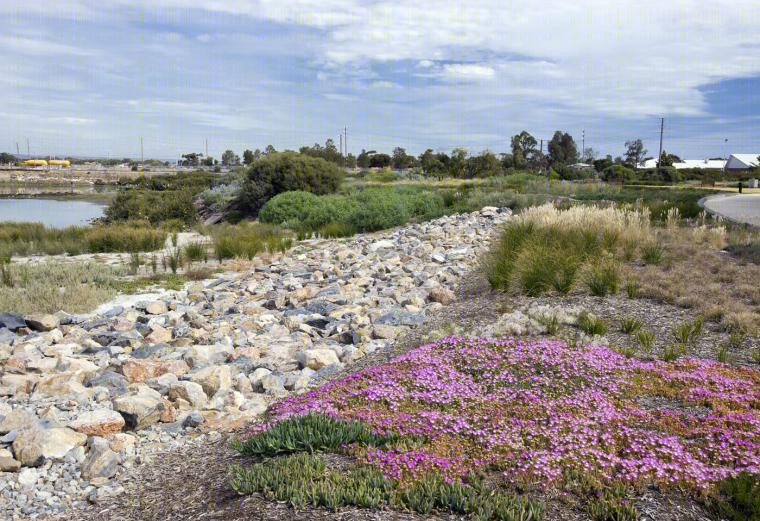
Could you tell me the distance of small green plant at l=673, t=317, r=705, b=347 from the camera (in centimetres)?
612

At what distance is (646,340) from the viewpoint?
5.93 m

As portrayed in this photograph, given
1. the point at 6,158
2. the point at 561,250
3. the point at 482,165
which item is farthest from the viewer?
the point at 6,158

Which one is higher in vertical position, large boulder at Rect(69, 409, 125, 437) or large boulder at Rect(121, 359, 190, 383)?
large boulder at Rect(69, 409, 125, 437)

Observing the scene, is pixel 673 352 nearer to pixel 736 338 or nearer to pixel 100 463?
pixel 736 338

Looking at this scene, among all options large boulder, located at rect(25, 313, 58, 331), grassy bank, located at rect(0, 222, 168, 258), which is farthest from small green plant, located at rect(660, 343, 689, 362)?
grassy bank, located at rect(0, 222, 168, 258)

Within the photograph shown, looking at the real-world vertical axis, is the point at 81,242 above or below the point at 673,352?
below

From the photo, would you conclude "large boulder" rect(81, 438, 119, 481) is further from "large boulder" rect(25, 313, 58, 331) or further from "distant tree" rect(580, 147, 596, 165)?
"distant tree" rect(580, 147, 596, 165)

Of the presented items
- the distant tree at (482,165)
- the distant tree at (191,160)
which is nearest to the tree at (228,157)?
the distant tree at (191,160)

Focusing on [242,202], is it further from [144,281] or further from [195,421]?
[195,421]

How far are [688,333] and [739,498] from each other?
3215 mm

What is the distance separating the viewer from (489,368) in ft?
16.7

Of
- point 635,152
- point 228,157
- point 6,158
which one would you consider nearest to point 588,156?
point 635,152

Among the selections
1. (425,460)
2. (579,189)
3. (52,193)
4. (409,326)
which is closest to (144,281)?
(409,326)

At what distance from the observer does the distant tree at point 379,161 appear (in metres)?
70.2
